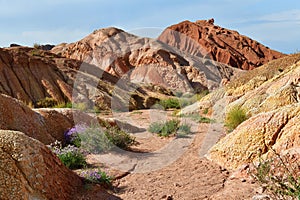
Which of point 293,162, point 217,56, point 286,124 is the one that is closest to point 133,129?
point 286,124

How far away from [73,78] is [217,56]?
154ft

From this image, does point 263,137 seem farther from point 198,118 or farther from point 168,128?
point 198,118

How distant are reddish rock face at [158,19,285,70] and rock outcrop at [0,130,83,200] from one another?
64.8 m

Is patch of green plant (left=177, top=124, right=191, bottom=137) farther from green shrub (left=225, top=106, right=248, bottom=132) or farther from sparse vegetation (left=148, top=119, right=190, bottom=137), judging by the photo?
green shrub (left=225, top=106, right=248, bottom=132)

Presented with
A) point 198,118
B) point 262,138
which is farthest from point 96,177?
point 198,118

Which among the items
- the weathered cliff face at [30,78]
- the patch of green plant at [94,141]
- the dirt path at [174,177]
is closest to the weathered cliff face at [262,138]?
the dirt path at [174,177]

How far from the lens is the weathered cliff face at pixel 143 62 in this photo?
47.8 meters

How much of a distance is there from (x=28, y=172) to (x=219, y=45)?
70.2 metres

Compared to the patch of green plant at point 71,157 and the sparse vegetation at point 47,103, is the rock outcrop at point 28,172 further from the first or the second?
the sparse vegetation at point 47,103

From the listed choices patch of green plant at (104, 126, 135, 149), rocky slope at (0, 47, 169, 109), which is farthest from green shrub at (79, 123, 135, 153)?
rocky slope at (0, 47, 169, 109)

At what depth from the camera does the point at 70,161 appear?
24.2 ft

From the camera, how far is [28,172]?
4746 mm

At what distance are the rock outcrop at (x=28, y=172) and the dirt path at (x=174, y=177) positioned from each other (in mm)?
1262

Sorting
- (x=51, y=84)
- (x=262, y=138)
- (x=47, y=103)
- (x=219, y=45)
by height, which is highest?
(x=219, y=45)
